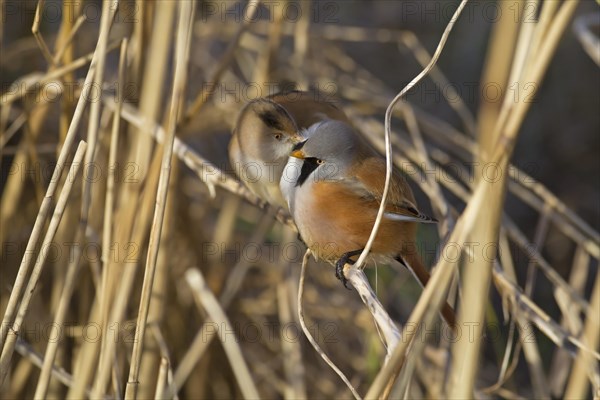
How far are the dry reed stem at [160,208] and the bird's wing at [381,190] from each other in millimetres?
950

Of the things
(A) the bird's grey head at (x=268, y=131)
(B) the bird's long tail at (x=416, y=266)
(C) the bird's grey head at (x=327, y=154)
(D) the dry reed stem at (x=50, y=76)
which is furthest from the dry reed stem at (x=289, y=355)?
(D) the dry reed stem at (x=50, y=76)

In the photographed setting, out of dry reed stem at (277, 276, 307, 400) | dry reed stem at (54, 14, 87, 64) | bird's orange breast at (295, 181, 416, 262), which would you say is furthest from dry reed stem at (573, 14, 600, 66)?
dry reed stem at (54, 14, 87, 64)

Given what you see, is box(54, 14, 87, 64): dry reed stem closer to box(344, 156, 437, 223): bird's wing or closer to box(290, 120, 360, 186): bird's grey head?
box(290, 120, 360, 186): bird's grey head

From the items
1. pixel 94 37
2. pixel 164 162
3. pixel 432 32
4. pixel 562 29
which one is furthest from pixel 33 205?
pixel 432 32

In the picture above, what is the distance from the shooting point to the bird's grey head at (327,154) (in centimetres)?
261

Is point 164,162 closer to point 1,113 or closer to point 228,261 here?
point 1,113

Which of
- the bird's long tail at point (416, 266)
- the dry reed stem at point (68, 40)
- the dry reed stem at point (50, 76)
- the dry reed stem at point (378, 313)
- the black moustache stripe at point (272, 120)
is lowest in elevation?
the bird's long tail at point (416, 266)

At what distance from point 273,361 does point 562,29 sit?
8.54ft

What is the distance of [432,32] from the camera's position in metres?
5.65

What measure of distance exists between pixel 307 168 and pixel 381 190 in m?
0.29

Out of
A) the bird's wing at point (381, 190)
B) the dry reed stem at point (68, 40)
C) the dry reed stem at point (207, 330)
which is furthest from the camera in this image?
the dry reed stem at point (207, 330)

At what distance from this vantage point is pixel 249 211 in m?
4.16

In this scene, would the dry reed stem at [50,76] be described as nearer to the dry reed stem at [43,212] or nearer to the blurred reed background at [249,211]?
the blurred reed background at [249,211]

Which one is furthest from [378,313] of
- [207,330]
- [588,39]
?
[588,39]
